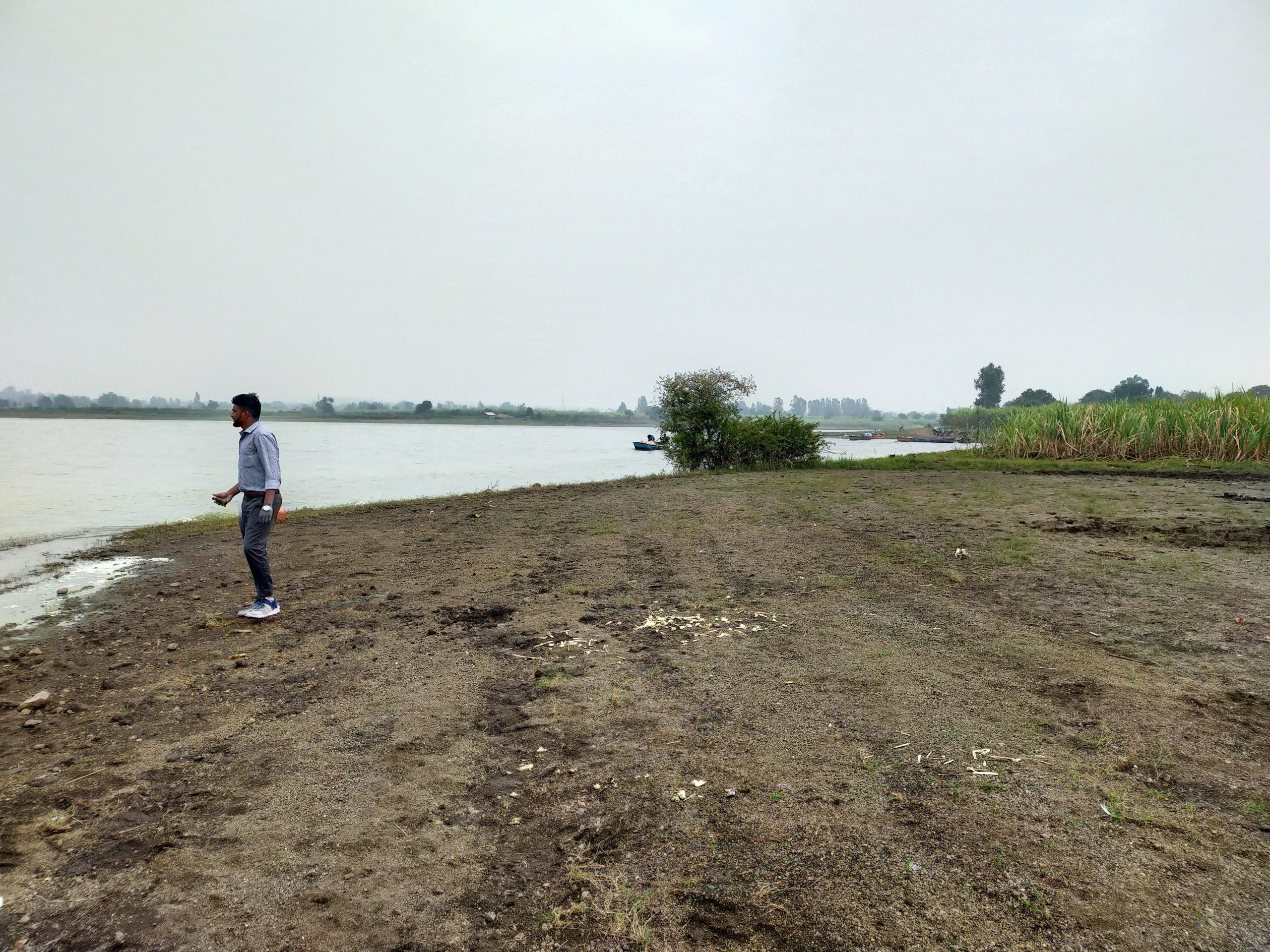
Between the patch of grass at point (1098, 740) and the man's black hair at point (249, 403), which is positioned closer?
the patch of grass at point (1098, 740)

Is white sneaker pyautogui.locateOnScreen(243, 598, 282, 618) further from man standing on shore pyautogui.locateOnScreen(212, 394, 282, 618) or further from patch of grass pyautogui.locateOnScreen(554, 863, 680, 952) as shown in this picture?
patch of grass pyautogui.locateOnScreen(554, 863, 680, 952)

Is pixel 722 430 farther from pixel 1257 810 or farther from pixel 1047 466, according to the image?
pixel 1257 810

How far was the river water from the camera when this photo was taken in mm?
12453

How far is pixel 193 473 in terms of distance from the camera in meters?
26.0

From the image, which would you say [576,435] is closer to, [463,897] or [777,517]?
[777,517]

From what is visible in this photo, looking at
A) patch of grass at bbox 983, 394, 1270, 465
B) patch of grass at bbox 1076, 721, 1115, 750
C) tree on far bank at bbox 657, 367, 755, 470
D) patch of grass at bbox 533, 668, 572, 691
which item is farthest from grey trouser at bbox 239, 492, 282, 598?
patch of grass at bbox 983, 394, 1270, 465

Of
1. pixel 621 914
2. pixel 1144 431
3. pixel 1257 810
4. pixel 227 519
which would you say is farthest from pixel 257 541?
pixel 1144 431

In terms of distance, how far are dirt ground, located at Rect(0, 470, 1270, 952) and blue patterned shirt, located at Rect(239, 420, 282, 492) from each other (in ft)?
3.97

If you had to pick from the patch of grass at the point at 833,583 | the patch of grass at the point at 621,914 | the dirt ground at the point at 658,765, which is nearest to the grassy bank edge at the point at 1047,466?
the dirt ground at the point at 658,765

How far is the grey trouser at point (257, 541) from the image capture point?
567cm

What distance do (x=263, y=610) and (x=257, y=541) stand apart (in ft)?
1.99

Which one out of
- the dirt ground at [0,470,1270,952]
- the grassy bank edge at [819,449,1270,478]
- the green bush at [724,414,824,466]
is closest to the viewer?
the dirt ground at [0,470,1270,952]

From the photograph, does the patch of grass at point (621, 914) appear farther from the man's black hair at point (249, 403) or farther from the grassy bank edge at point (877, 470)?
the grassy bank edge at point (877, 470)

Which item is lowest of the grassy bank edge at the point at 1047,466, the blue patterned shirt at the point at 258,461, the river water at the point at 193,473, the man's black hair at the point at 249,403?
the river water at the point at 193,473
